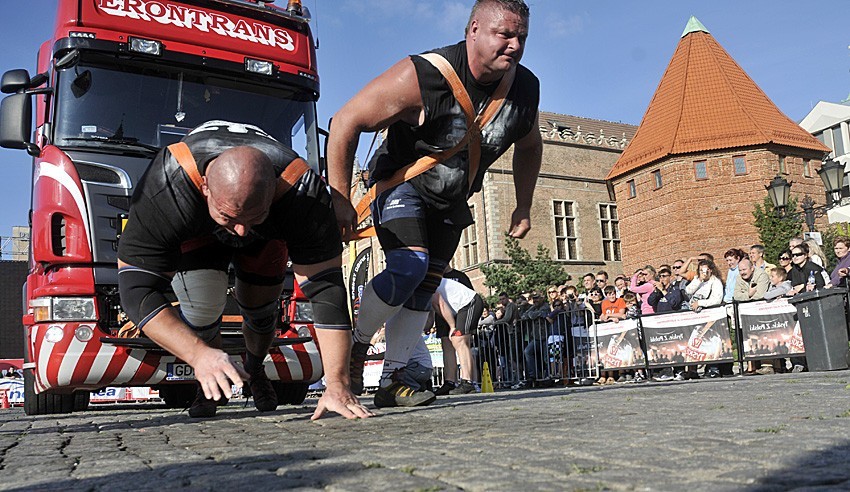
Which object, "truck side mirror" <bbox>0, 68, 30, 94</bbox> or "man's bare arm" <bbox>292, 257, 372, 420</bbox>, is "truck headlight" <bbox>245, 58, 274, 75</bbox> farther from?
"man's bare arm" <bbox>292, 257, 372, 420</bbox>

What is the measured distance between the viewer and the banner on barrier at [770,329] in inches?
440

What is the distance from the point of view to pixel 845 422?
298 cm

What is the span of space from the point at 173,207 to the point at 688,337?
9.62m

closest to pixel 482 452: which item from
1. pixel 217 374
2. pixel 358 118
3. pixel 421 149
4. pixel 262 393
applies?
pixel 217 374

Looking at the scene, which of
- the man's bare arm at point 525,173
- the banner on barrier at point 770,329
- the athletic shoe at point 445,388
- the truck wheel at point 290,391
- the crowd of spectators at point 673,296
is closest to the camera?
the man's bare arm at point 525,173

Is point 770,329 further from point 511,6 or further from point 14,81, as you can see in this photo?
point 14,81

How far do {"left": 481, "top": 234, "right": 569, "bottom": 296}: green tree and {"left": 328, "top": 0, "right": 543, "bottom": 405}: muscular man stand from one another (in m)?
34.5

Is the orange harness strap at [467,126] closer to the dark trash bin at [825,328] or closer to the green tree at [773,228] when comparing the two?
the dark trash bin at [825,328]

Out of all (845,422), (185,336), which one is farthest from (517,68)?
(845,422)

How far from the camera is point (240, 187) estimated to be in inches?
142

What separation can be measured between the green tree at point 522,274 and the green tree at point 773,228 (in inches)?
361

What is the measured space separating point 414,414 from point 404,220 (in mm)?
1217

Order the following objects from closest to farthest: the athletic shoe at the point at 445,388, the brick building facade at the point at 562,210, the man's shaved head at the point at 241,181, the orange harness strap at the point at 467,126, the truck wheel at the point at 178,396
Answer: the man's shaved head at the point at 241,181
the orange harness strap at the point at 467,126
the athletic shoe at the point at 445,388
the truck wheel at the point at 178,396
the brick building facade at the point at 562,210

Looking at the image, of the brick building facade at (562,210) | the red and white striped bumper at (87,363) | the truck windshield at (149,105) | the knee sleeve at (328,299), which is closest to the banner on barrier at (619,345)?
the truck windshield at (149,105)
